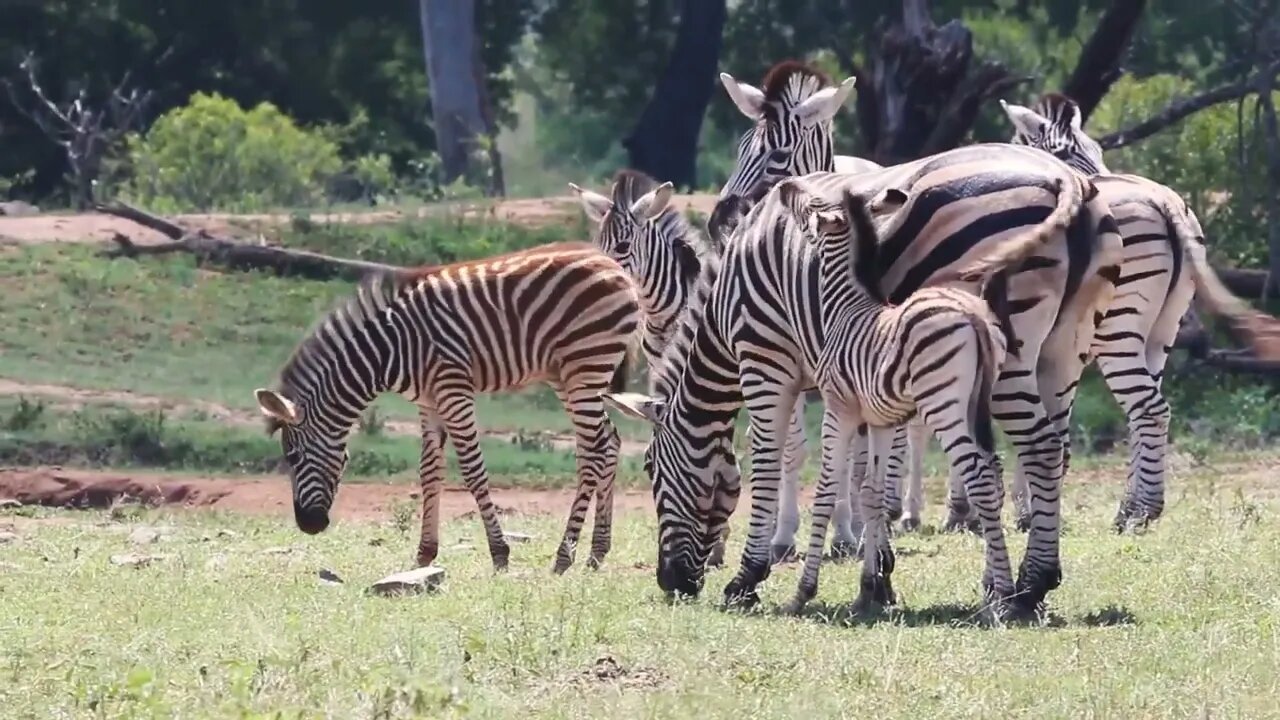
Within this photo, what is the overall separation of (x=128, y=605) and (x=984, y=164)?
3911 millimetres

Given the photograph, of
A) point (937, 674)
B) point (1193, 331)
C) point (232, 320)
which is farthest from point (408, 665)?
point (232, 320)

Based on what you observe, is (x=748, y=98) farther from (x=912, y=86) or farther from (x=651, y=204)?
(x=912, y=86)

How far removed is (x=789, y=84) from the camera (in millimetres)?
11148

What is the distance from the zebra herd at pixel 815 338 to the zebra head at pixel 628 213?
0.02 meters

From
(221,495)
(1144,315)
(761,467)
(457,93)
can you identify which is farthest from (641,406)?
(457,93)

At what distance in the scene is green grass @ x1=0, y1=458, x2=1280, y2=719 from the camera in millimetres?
6277

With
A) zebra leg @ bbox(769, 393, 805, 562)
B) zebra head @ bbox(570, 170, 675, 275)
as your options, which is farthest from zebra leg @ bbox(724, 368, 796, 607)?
zebra head @ bbox(570, 170, 675, 275)

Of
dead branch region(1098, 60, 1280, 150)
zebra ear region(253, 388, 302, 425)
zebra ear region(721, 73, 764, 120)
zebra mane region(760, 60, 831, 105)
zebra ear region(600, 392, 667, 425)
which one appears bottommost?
zebra ear region(253, 388, 302, 425)

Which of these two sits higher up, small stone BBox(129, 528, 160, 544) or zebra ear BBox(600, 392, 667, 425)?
zebra ear BBox(600, 392, 667, 425)

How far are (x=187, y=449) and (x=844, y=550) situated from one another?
7286 mm

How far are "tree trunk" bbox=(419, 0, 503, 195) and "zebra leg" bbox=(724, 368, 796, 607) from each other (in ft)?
70.5

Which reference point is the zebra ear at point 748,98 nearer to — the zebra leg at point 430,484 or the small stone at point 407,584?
the zebra leg at point 430,484

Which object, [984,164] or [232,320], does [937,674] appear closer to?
[984,164]

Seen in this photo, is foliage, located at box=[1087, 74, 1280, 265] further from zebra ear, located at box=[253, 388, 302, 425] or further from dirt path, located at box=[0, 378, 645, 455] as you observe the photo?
zebra ear, located at box=[253, 388, 302, 425]
